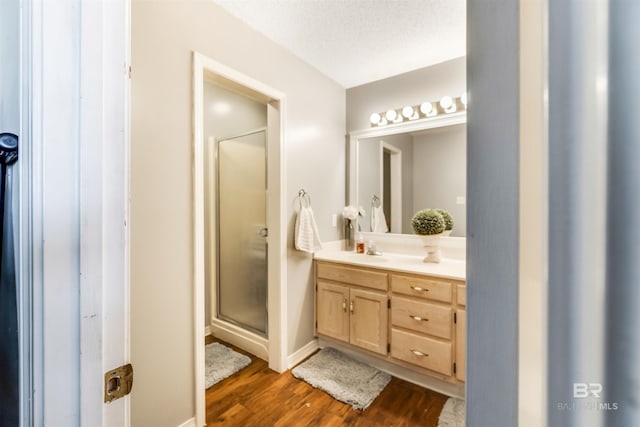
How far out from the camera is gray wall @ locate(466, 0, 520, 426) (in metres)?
0.22

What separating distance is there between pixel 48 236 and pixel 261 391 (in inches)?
73.1

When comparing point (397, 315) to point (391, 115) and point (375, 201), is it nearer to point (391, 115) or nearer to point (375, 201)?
point (375, 201)

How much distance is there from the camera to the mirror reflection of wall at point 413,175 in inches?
89.2

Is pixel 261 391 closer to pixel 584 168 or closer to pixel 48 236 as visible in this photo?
pixel 48 236

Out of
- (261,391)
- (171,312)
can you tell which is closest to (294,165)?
(171,312)

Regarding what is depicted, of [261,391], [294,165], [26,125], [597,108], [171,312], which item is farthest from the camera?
[294,165]

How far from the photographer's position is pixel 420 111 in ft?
7.88

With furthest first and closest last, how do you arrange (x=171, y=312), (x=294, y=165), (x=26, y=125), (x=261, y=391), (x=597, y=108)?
1. (x=294, y=165)
2. (x=261, y=391)
3. (x=171, y=312)
4. (x=26, y=125)
5. (x=597, y=108)

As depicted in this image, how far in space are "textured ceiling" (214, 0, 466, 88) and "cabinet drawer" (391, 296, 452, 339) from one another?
1825 mm

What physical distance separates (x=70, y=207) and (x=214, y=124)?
2529mm

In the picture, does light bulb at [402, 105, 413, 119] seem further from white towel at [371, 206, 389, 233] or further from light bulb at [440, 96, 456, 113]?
white towel at [371, 206, 389, 233]

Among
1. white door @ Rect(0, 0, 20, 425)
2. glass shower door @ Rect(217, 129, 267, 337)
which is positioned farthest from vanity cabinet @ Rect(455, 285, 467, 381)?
white door @ Rect(0, 0, 20, 425)

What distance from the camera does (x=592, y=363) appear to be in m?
0.19

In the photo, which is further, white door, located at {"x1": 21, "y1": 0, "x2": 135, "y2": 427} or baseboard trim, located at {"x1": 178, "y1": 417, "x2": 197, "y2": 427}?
baseboard trim, located at {"x1": 178, "y1": 417, "x2": 197, "y2": 427}
